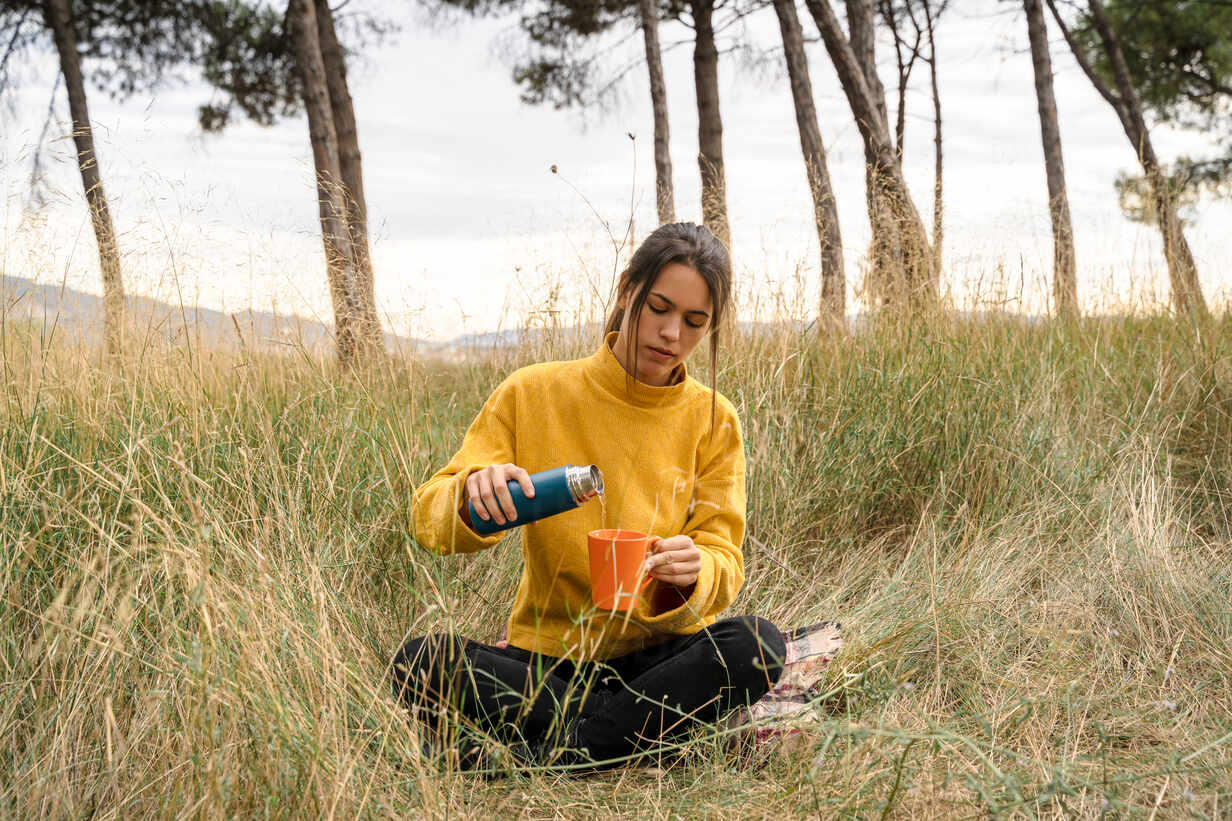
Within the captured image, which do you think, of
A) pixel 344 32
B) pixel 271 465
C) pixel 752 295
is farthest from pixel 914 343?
pixel 344 32

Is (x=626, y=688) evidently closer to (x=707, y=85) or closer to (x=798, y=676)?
(x=798, y=676)

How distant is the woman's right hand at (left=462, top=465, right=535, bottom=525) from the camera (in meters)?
1.60

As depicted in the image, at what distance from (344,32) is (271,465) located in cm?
860

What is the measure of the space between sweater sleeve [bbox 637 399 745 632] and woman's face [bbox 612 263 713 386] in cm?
26

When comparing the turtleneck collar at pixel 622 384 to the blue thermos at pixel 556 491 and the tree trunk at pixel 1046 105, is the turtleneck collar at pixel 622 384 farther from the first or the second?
the tree trunk at pixel 1046 105

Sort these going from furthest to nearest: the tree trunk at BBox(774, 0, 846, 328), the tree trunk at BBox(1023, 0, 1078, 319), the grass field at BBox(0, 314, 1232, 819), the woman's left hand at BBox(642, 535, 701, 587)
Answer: the tree trunk at BBox(1023, 0, 1078, 319) → the tree trunk at BBox(774, 0, 846, 328) → the woman's left hand at BBox(642, 535, 701, 587) → the grass field at BBox(0, 314, 1232, 819)

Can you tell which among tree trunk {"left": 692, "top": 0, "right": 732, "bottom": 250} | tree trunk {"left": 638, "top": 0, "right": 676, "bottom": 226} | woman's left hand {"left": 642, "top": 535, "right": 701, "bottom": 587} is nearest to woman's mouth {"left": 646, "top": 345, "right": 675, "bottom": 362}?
woman's left hand {"left": 642, "top": 535, "right": 701, "bottom": 587}

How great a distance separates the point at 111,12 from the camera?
914 centimetres

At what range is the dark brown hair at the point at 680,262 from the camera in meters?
1.90

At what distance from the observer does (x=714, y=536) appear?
1.99 m

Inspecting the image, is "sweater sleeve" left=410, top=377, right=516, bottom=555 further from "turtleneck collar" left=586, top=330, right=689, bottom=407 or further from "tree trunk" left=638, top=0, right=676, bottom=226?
"tree trunk" left=638, top=0, right=676, bottom=226

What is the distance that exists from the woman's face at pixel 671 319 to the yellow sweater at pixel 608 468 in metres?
0.09

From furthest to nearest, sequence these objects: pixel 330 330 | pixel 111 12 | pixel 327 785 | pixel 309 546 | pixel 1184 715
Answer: pixel 111 12 < pixel 330 330 < pixel 309 546 < pixel 1184 715 < pixel 327 785

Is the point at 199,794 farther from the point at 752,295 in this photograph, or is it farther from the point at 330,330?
the point at 752,295
